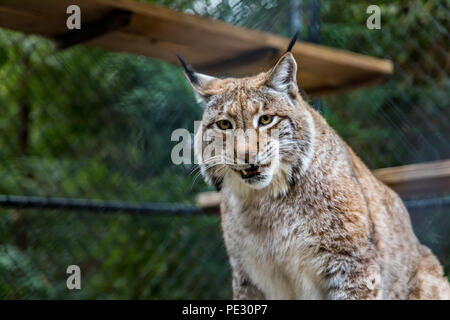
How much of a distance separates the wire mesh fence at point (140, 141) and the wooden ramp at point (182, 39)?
0.34m

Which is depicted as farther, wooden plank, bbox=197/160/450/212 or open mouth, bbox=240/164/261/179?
wooden plank, bbox=197/160/450/212

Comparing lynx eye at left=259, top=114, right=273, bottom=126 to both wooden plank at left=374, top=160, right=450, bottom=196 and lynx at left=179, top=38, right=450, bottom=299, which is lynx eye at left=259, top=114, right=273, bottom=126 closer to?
lynx at left=179, top=38, right=450, bottom=299

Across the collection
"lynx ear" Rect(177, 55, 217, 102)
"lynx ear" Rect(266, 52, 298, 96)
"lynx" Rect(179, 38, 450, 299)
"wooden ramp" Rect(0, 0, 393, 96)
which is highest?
"wooden ramp" Rect(0, 0, 393, 96)

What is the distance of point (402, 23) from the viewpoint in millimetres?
4102

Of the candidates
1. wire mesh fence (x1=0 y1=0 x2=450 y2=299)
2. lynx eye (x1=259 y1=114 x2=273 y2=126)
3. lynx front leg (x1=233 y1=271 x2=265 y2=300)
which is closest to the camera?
lynx eye (x1=259 y1=114 x2=273 y2=126)

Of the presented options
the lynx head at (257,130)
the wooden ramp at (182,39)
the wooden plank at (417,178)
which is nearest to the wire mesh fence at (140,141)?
the wooden plank at (417,178)

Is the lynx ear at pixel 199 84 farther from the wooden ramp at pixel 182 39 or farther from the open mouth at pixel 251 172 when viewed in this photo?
the wooden ramp at pixel 182 39

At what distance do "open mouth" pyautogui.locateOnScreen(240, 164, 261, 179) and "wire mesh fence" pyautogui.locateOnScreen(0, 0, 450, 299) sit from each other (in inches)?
67.0

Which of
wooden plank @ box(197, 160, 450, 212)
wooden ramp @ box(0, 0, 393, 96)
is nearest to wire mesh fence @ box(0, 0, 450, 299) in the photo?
wooden plank @ box(197, 160, 450, 212)

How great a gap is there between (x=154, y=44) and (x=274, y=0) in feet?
2.27

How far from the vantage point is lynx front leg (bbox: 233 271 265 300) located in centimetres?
260

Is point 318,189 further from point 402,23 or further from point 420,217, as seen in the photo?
point 402,23
